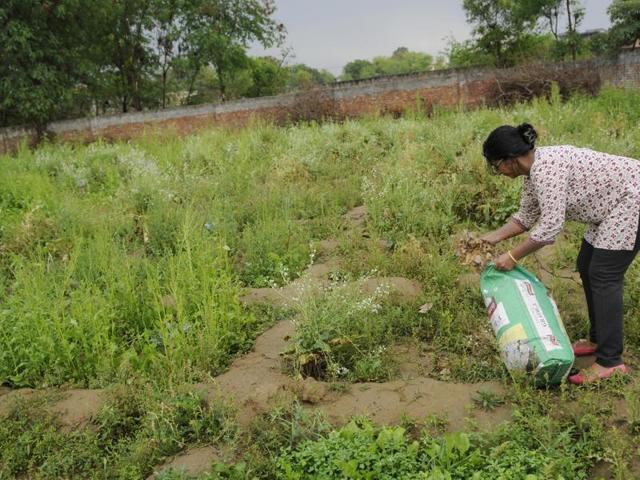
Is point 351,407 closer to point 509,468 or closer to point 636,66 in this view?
point 509,468

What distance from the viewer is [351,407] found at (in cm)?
297

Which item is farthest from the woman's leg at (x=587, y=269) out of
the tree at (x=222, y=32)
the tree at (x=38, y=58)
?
the tree at (x=222, y=32)

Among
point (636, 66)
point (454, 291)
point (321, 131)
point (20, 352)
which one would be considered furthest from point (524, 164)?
point (636, 66)

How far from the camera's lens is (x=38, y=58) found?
56.5 ft

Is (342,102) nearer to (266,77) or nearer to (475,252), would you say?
(475,252)

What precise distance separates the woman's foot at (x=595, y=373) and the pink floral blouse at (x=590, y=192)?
68 cm

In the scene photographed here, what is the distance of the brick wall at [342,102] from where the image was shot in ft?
42.7

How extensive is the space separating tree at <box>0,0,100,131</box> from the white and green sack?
17.0 meters

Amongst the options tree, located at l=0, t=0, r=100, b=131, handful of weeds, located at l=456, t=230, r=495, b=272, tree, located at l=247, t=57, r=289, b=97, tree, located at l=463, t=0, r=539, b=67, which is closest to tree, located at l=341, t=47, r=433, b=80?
tree, located at l=247, t=57, r=289, b=97

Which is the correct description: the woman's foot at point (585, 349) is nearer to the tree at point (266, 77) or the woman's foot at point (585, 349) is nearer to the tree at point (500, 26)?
the tree at point (500, 26)

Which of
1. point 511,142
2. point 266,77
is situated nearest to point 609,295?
point 511,142

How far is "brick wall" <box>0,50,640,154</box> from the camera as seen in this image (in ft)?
42.7

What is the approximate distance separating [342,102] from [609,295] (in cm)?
1260

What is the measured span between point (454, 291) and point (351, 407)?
4.56 feet
